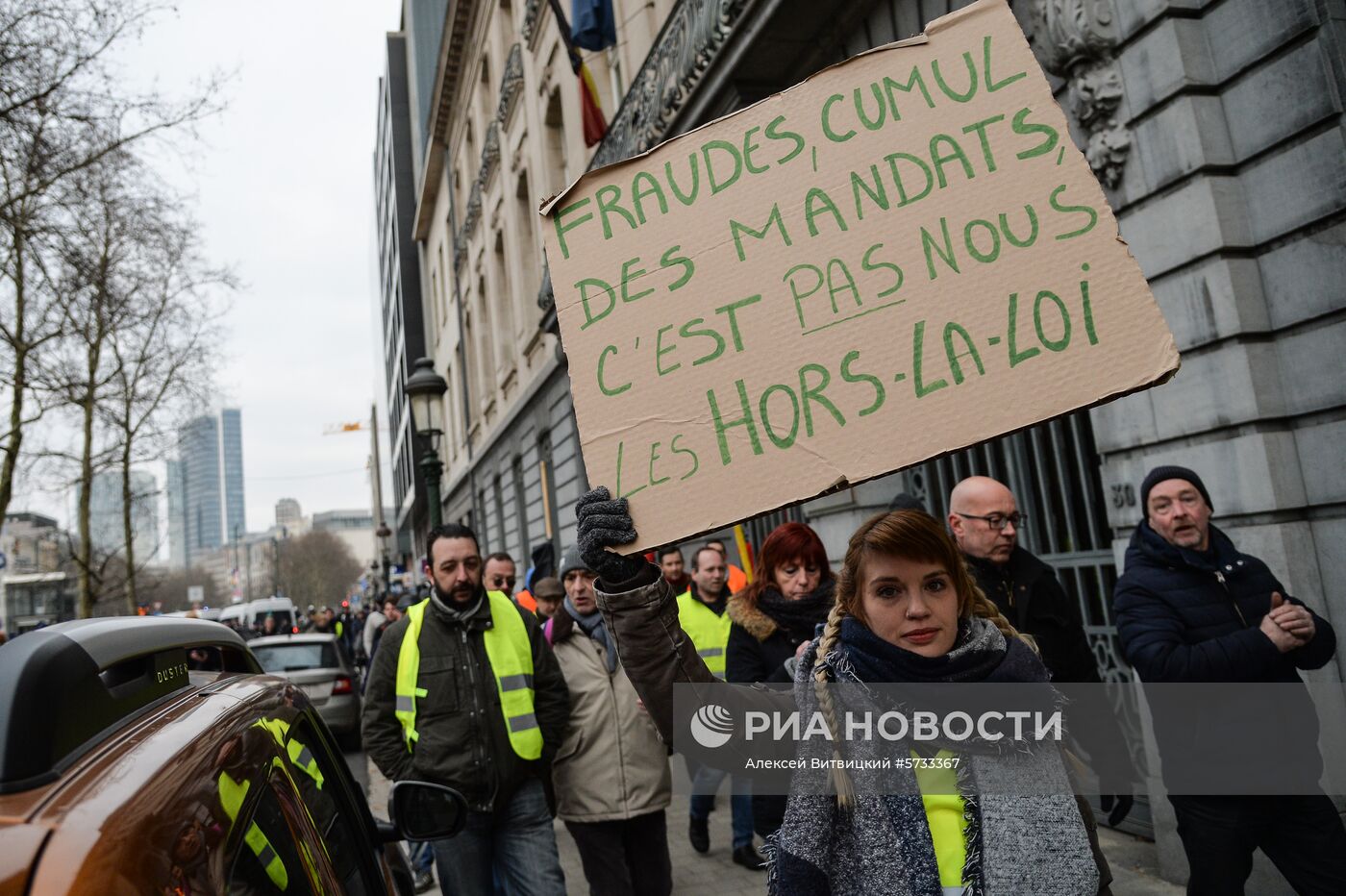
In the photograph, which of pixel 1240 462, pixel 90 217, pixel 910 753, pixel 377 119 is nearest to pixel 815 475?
pixel 910 753

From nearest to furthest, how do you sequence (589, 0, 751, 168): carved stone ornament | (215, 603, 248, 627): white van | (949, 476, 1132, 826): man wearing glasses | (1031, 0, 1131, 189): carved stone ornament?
1. (949, 476, 1132, 826): man wearing glasses
2. (1031, 0, 1131, 189): carved stone ornament
3. (589, 0, 751, 168): carved stone ornament
4. (215, 603, 248, 627): white van

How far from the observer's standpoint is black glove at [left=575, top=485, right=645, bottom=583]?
1.87m

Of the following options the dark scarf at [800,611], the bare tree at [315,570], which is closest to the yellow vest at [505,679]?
the dark scarf at [800,611]

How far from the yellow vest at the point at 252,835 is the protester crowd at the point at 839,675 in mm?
762

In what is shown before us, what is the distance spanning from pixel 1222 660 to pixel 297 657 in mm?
11337

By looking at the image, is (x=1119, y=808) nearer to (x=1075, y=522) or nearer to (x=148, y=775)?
(x=1075, y=522)

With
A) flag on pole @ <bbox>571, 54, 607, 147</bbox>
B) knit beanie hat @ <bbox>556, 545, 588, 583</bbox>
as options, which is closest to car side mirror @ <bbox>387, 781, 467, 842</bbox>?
knit beanie hat @ <bbox>556, 545, 588, 583</bbox>

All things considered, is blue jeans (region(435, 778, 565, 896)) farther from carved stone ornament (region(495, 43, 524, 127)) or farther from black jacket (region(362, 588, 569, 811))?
carved stone ornament (region(495, 43, 524, 127))

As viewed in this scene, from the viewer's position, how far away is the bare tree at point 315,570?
98312 mm

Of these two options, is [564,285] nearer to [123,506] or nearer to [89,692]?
[89,692]

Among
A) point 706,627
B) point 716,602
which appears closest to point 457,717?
point 706,627

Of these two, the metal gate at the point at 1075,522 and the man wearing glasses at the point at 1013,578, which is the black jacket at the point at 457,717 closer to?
the man wearing glasses at the point at 1013,578

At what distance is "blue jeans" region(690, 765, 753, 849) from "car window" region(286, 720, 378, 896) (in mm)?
3446

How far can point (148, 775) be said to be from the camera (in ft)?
3.49
